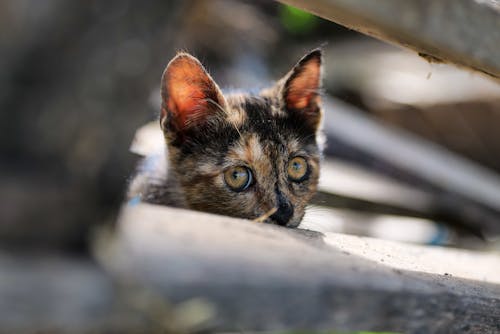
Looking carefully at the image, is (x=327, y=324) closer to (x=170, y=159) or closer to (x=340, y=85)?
(x=170, y=159)

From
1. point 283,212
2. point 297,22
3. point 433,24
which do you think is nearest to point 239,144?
point 283,212

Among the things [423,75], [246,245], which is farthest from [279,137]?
[423,75]

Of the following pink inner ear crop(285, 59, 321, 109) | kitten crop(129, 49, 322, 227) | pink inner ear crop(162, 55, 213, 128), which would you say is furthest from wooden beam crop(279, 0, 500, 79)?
pink inner ear crop(285, 59, 321, 109)

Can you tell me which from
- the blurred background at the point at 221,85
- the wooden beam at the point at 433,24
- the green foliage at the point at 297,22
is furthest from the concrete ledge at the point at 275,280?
the green foliage at the point at 297,22

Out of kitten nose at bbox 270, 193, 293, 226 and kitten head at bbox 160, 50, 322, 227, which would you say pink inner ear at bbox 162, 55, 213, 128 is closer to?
kitten head at bbox 160, 50, 322, 227

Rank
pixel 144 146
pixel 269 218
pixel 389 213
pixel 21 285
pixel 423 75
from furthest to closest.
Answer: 1. pixel 423 75
2. pixel 389 213
3. pixel 144 146
4. pixel 269 218
5. pixel 21 285

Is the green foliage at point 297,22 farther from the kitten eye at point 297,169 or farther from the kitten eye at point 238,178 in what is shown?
the kitten eye at point 238,178

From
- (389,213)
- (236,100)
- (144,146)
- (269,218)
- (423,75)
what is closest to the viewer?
(269,218)
